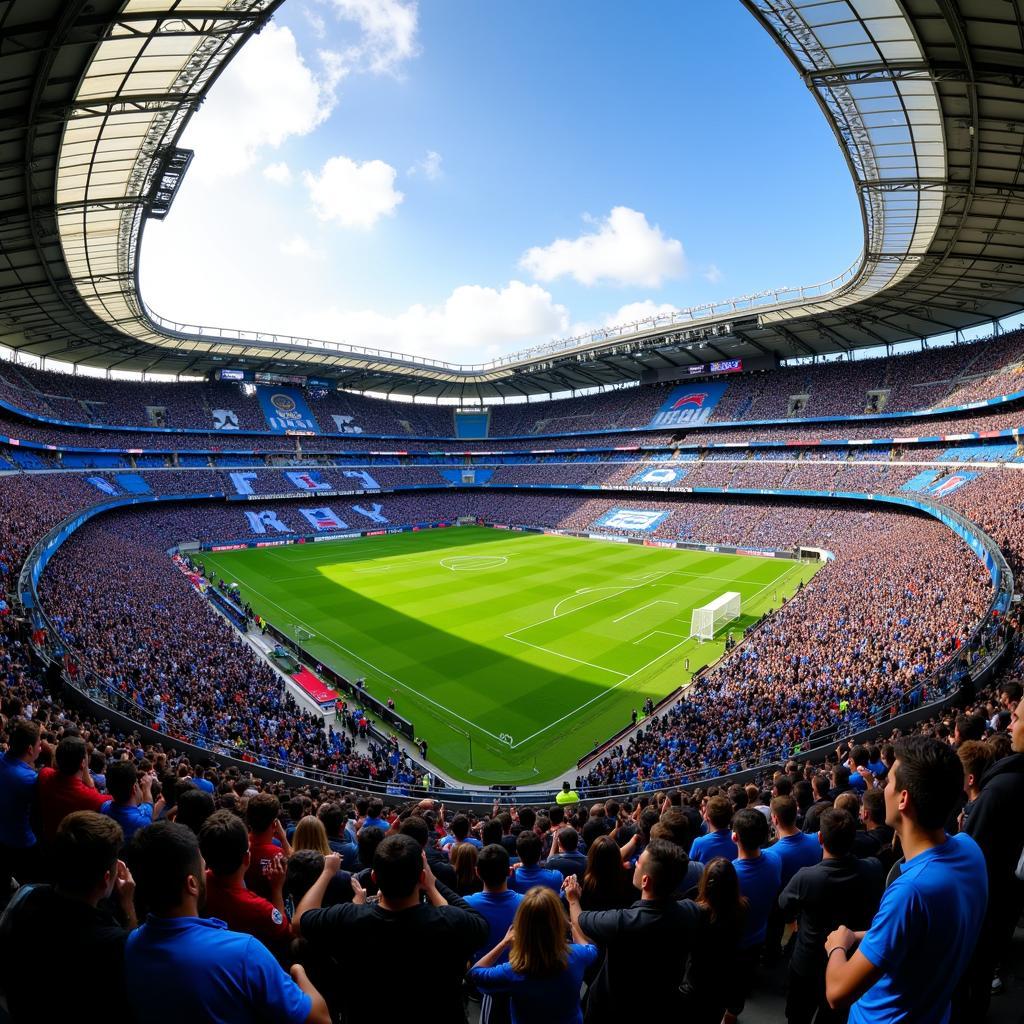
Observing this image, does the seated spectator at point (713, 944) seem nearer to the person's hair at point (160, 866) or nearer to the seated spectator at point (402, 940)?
the seated spectator at point (402, 940)

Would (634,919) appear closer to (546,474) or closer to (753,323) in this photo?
(753,323)

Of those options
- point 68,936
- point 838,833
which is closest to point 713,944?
point 838,833

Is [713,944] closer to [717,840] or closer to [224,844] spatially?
[717,840]

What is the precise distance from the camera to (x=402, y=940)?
2828 millimetres

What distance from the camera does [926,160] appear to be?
83.1ft

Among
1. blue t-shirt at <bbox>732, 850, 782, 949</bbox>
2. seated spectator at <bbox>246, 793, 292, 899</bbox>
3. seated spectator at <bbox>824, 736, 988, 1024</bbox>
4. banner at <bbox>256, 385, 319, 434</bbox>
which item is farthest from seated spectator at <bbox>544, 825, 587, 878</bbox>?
banner at <bbox>256, 385, 319, 434</bbox>

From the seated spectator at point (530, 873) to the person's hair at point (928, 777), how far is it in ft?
9.25

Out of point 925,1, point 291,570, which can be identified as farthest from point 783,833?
point 291,570

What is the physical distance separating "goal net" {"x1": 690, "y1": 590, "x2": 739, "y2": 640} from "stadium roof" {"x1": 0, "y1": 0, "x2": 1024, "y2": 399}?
21.0 meters

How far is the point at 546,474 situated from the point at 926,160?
5679cm

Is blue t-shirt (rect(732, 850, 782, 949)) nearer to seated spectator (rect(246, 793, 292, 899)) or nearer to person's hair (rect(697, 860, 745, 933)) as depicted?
person's hair (rect(697, 860, 745, 933))

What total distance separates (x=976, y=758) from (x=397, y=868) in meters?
4.41

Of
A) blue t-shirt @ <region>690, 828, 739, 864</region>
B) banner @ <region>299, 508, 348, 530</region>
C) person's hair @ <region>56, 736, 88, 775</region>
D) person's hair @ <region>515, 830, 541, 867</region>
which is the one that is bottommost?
blue t-shirt @ <region>690, 828, 739, 864</region>

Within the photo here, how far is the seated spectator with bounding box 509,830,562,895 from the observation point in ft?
15.2
